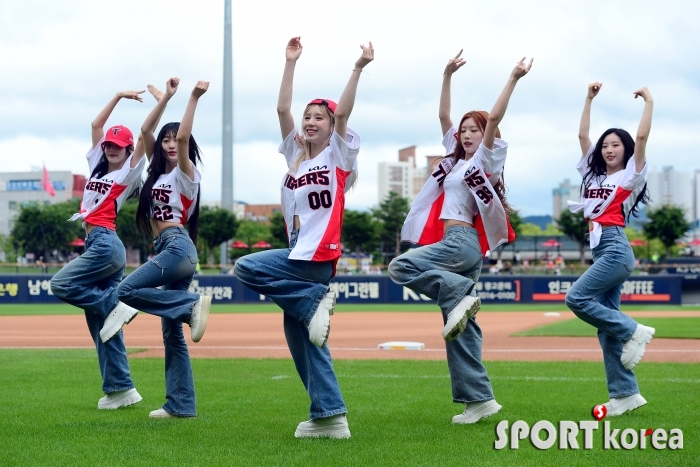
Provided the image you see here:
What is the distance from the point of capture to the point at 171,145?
6.98m

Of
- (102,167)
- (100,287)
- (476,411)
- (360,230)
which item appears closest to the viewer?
(476,411)

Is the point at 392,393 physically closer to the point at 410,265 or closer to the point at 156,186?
the point at 410,265

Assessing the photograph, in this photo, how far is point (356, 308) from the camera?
1141 inches

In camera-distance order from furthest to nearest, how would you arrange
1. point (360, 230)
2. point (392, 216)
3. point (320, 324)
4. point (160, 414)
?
point (392, 216) → point (360, 230) → point (160, 414) → point (320, 324)

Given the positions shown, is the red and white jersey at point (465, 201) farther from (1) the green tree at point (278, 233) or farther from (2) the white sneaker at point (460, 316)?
(1) the green tree at point (278, 233)

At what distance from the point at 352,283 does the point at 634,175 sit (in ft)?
81.1

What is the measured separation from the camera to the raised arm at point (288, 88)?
606 centimetres

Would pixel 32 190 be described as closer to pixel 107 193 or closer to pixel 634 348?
pixel 107 193

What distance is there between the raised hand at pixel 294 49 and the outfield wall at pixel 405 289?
24.9 metres

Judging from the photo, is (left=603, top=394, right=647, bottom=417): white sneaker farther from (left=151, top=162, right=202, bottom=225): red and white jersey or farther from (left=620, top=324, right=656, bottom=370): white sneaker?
(left=151, top=162, right=202, bottom=225): red and white jersey

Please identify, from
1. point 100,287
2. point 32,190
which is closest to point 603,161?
point 100,287

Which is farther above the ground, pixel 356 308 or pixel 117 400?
pixel 117 400

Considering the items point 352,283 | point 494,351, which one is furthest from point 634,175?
point 352,283
